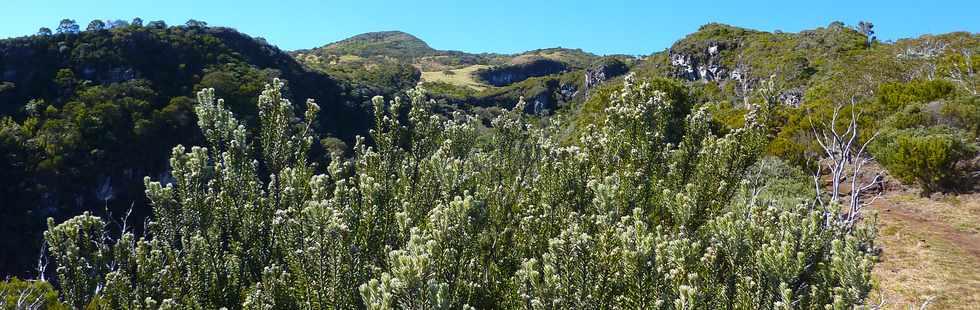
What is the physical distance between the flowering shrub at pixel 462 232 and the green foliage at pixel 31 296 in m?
3.83

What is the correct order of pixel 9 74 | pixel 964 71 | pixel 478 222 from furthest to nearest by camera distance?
pixel 9 74
pixel 964 71
pixel 478 222

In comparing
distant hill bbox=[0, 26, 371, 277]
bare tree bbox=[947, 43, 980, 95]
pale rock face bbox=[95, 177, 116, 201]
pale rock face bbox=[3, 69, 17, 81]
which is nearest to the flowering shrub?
bare tree bbox=[947, 43, 980, 95]

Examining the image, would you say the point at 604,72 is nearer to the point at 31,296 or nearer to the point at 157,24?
the point at 157,24

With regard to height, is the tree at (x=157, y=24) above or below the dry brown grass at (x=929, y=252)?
above

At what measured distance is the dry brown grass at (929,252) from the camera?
9.93m

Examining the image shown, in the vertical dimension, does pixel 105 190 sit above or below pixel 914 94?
below

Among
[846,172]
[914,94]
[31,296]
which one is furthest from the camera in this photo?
[914,94]

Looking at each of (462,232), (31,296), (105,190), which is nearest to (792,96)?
(462,232)

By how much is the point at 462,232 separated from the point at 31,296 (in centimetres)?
1055

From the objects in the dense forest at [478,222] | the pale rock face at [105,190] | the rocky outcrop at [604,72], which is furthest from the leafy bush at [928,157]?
the rocky outcrop at [604,72]

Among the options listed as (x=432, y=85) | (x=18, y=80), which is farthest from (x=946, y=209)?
(x=432, y=85)

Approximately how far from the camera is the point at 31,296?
1023cm

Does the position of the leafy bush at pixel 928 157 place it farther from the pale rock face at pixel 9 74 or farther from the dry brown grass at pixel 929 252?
the pale rock face at pixel 9 74

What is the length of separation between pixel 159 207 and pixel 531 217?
4.44 metres
